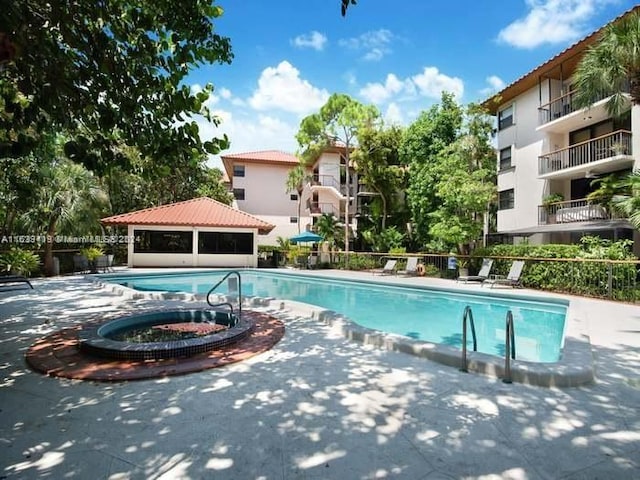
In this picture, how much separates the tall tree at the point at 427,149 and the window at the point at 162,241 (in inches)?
558

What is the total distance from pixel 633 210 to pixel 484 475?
36.7 feet

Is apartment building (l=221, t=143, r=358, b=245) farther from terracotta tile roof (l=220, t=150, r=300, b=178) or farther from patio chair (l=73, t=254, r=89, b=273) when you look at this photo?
patio chair (l=73, t=254, r=89, b=273)

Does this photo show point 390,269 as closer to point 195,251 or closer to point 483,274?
point 483,274

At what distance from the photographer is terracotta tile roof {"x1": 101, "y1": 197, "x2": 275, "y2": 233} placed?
21352 mm

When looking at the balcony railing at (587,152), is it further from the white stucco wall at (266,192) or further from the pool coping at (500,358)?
the white stucco wall at (266,192)

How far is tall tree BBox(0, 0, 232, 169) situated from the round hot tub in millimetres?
2715

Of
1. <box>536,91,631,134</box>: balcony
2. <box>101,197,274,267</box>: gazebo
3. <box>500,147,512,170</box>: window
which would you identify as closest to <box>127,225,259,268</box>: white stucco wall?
<box>101,197,274,267</box>: gazebo

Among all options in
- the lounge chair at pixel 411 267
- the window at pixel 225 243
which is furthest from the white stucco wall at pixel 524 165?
the window at pixel 225 243

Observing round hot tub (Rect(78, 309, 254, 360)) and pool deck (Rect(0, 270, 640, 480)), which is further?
round hot tub (Rect(78, 309, 254, 360))

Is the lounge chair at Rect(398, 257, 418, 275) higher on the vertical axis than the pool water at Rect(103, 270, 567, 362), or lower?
higher

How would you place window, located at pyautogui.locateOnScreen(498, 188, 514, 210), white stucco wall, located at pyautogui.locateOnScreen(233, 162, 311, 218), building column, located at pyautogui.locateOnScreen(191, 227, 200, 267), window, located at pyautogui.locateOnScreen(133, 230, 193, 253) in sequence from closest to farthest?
window, located at pyautogui.locateOnScreen(498, 188, 514, 210) < window, located at pyautogui.locateOnScreen(133, 230, 193, 253) < building column, located at pyautogui.locateOnScreen(191, 227, 200, 267) < white stucco wall, located at pyautogui.locateOnScreen(233, 162, 311, 218)

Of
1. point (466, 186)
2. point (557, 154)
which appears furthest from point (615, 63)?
point (557, 154)

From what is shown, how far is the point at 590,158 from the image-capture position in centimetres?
1678

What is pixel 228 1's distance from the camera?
5.57 m
